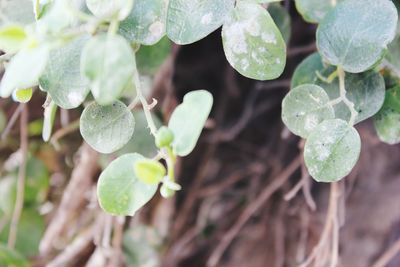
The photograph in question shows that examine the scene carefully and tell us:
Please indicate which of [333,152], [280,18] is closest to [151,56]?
[280,18]

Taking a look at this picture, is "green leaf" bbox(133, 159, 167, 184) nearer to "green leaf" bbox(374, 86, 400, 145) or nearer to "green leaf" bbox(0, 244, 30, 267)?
"green leaf" bbox(374, 86, 400, 145)

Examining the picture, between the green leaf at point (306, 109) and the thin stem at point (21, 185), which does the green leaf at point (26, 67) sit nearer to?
the green leaf at point (306, 109)

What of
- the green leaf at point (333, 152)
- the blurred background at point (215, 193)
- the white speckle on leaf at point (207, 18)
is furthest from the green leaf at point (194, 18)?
the blurred background at point (215, 193)

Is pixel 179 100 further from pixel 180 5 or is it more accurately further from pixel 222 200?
pixel 180 5

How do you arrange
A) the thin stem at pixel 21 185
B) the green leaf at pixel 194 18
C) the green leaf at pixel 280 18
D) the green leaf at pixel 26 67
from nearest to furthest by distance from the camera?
the green leaf at pixel 26 67
the green leaf at pixel 194 18
the green leaf at pixel 280 18
the thin stem at pixel 21 185

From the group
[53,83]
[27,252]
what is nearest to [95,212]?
[27,252]

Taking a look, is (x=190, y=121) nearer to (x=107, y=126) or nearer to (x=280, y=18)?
(x=107, y=126)
